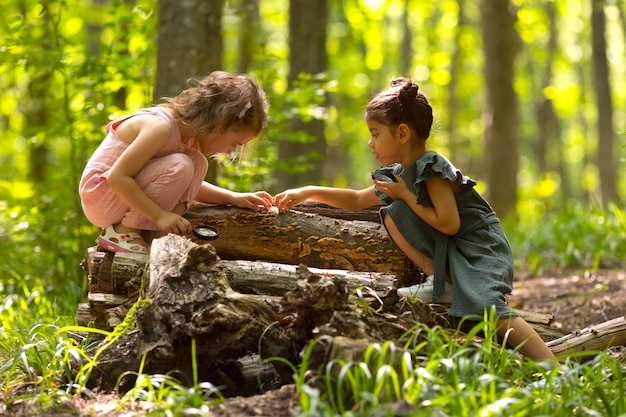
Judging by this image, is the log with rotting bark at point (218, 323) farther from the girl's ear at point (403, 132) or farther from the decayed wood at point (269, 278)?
the girl's ear at point (403, 132)

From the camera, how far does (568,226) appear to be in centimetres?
736

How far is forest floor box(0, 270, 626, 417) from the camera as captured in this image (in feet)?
7.33

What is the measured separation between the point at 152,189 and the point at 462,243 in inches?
66.1

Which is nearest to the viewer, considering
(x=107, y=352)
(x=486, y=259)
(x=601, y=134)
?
(x=107, y=352)

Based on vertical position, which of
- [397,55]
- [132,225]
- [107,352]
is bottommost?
[107,352]

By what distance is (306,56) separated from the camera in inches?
333

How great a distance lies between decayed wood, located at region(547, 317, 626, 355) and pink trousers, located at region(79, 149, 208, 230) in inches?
82.6

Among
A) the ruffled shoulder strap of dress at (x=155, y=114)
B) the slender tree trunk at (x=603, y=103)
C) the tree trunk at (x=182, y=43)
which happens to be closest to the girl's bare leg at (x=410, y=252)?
the ruffled shoulder strap of dress at (x=155, y=114)

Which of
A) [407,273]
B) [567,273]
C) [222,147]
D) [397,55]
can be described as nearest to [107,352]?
[222,147]

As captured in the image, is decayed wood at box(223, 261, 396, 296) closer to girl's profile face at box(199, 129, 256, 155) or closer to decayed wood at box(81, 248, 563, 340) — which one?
decayed wood at box(81, 248, 563, 340)

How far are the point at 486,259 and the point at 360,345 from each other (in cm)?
133

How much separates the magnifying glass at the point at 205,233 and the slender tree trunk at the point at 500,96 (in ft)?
23.9

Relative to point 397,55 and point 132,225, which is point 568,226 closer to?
point 132,225

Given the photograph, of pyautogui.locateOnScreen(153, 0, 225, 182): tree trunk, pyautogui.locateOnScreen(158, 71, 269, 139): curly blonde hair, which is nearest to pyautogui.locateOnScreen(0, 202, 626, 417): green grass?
pyautogui.locateOnScreen(158, 71, 269, 139): curly blonde hair
